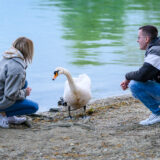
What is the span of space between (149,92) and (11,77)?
1.69 meters

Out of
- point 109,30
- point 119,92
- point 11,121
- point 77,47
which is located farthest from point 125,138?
point 109,30

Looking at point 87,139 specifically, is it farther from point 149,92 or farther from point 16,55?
point 16,55

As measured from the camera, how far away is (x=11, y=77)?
18.3ft

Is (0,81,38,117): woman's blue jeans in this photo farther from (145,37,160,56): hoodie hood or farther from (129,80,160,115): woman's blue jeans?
(145,37,160,56): hoodie hood

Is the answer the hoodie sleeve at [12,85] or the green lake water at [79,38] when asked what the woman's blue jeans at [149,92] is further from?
the green lake water at [79,38]

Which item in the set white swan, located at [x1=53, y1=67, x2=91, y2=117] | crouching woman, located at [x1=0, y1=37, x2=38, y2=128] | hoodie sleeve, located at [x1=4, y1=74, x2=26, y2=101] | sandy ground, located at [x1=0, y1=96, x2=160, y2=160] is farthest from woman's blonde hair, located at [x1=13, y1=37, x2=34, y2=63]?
white swan, located at [x1=53, y1=67, x2=91, y2=117]

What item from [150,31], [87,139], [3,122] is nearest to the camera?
[87,139]

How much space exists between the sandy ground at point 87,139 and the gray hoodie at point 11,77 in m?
0.41

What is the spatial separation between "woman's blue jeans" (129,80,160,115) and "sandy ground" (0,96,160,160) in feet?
0.94

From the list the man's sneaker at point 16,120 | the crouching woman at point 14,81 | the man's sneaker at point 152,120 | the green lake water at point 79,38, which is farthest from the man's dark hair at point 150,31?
the green lake water at point 79,38

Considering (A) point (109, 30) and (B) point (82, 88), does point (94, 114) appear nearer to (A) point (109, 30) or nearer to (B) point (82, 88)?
(B) point (82, 88)

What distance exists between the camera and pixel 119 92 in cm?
998

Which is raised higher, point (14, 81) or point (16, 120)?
point (14, 81)

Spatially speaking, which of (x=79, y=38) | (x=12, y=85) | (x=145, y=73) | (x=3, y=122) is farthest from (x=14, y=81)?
(x=79, y=38)
